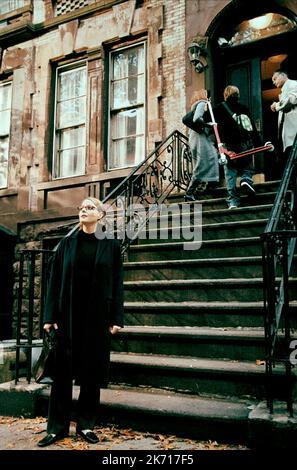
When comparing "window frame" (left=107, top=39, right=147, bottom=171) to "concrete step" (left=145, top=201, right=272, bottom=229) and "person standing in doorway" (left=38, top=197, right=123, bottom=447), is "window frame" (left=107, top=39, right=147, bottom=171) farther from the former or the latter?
"person standing in doorway" (left=38, top=197, right=123, bottom=447)

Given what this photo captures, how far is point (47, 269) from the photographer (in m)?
4.89

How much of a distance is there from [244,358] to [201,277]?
144 centimetres

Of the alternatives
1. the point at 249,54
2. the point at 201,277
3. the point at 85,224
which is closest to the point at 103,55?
the point at 249,54

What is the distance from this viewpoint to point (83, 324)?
351 cm

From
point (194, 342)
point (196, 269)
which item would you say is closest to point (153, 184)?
point (196, 269)

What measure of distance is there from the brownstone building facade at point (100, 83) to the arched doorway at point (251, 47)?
0.02 metres

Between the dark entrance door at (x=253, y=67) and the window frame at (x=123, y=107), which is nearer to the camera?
the dark entrance door at (x=253, y=67)

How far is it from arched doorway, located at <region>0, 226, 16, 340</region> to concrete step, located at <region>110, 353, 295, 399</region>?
583 cm

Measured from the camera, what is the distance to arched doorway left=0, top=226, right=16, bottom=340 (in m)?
9.66

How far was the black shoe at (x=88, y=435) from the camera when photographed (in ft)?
11.1

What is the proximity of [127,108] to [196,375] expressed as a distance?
690 centimetres

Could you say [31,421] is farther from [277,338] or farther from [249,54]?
[249,54]

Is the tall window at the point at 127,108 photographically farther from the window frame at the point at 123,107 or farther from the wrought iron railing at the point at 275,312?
the wrought iron railing at the point at 275,312

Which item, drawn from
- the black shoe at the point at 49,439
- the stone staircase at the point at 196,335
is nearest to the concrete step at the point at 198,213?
the stone staircase at the point at 196,335
